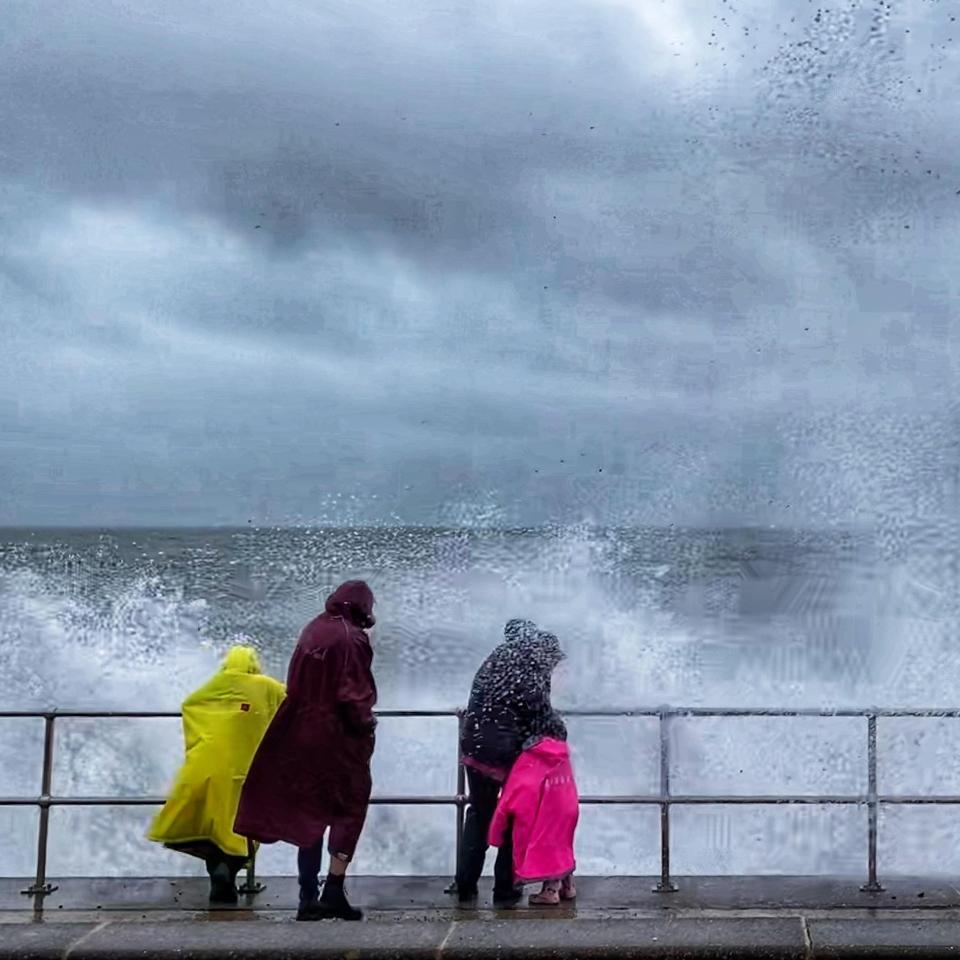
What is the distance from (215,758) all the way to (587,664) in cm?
1986

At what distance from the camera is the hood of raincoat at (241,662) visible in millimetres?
6535

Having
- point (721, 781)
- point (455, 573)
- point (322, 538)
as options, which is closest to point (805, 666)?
point (721, 781)

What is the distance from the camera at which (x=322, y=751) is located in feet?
19.5

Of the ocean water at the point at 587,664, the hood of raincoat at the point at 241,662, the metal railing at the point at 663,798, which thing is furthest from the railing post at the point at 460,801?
the ocean water at the point at 587,664

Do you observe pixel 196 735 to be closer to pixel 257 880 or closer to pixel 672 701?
pixel 257 880

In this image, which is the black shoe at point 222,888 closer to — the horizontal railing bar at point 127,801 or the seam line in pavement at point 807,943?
the horizontal railing bar at point 127,801

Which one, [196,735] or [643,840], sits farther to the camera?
[643,840]

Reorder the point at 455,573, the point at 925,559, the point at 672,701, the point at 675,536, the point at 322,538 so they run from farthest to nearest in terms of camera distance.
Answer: the point at 322,538, the point at 675,536, the point at 455,573, the point at 925,559, the point at 672,701

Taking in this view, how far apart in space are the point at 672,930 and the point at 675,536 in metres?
66.7

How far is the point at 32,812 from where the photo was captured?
42.7 ft

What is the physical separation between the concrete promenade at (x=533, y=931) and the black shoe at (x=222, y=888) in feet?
0.62

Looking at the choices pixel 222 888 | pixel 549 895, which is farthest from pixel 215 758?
pixel 549 895

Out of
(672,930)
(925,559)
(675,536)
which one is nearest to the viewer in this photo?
(672,930)

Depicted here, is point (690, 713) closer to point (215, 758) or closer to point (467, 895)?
point (467, 895)
